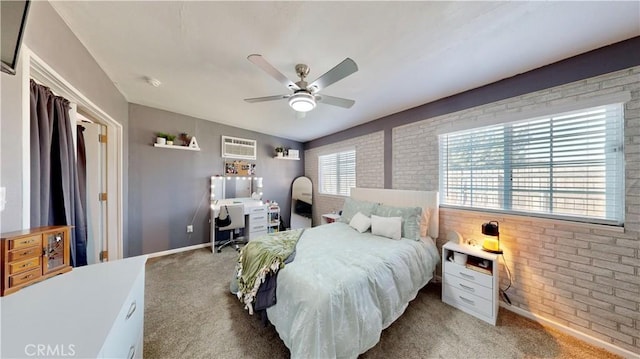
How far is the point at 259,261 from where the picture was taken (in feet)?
5.88

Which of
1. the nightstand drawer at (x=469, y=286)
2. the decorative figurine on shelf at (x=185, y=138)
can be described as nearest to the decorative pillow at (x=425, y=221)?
the nightstand drawer at (x=469, y=286)

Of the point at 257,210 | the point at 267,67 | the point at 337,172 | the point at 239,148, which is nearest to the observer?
the point at 267,67

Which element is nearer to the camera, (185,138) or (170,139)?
(170,139)

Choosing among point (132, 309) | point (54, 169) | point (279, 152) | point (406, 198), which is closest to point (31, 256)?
point (132, 309)

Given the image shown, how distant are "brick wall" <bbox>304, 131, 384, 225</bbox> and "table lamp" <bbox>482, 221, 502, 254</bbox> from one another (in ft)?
5.06

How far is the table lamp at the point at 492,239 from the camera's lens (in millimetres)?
2014

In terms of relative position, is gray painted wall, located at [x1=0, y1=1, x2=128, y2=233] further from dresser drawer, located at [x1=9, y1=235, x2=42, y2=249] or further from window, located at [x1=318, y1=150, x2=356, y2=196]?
window, located at [x1=318, y1=150, x2=356, y2=196]

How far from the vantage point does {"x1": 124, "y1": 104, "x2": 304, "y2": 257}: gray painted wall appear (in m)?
3.09

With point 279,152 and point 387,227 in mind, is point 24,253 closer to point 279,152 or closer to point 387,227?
point 387,227

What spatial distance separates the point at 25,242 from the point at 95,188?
6.99 feet

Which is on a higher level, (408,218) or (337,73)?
→ (337,73)

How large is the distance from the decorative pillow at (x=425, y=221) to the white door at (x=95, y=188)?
403cm

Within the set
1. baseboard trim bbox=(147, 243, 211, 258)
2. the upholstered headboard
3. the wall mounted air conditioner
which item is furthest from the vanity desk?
the upholstered headboard

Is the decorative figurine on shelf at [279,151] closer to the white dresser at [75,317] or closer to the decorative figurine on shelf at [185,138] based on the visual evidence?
the decorative figurine on shelf at [185,138]
